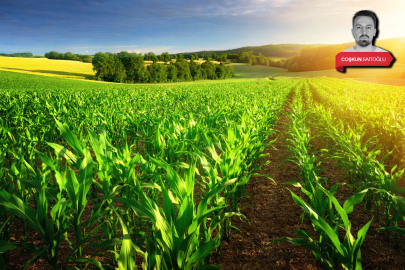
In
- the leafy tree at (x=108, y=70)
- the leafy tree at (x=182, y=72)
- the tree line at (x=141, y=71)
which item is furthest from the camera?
the leafy tree at (x=182, y=72)

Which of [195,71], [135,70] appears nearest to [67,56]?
[135,70]

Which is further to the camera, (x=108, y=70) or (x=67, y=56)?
(x=67, y=56)

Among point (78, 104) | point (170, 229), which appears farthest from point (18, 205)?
point (78, 104)

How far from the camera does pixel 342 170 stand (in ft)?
14.8

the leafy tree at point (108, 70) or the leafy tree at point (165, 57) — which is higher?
the leafy tree at point (165, 57)

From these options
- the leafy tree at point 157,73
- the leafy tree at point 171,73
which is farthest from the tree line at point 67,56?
the leafy tree at point 171,73

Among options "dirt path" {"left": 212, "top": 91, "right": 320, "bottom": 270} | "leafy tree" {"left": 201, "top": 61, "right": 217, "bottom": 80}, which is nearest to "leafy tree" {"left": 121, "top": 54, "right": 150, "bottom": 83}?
"leafy tree" {"left": 201, "top": 61, "right": 217, "bottom": 80}

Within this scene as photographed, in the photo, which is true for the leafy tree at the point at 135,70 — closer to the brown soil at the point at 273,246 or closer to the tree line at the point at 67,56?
the tree line at the point at 67,56

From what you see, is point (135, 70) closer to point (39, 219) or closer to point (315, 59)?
point (39, 219)

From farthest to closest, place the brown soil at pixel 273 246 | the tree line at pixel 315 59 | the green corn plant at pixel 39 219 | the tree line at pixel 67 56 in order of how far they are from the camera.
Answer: the tree line at pixel 67 56
the tree line at pixel 315 59
the brown soil at pixel 273 246
the green corn plant at pixel 39 219

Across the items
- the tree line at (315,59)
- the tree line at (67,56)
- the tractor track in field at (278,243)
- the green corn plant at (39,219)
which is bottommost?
the tractor track in field at (278,243)

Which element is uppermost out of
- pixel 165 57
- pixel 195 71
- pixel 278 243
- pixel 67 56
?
pixel 67 56

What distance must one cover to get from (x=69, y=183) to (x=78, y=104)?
6.91 meters

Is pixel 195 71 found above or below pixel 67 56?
below
